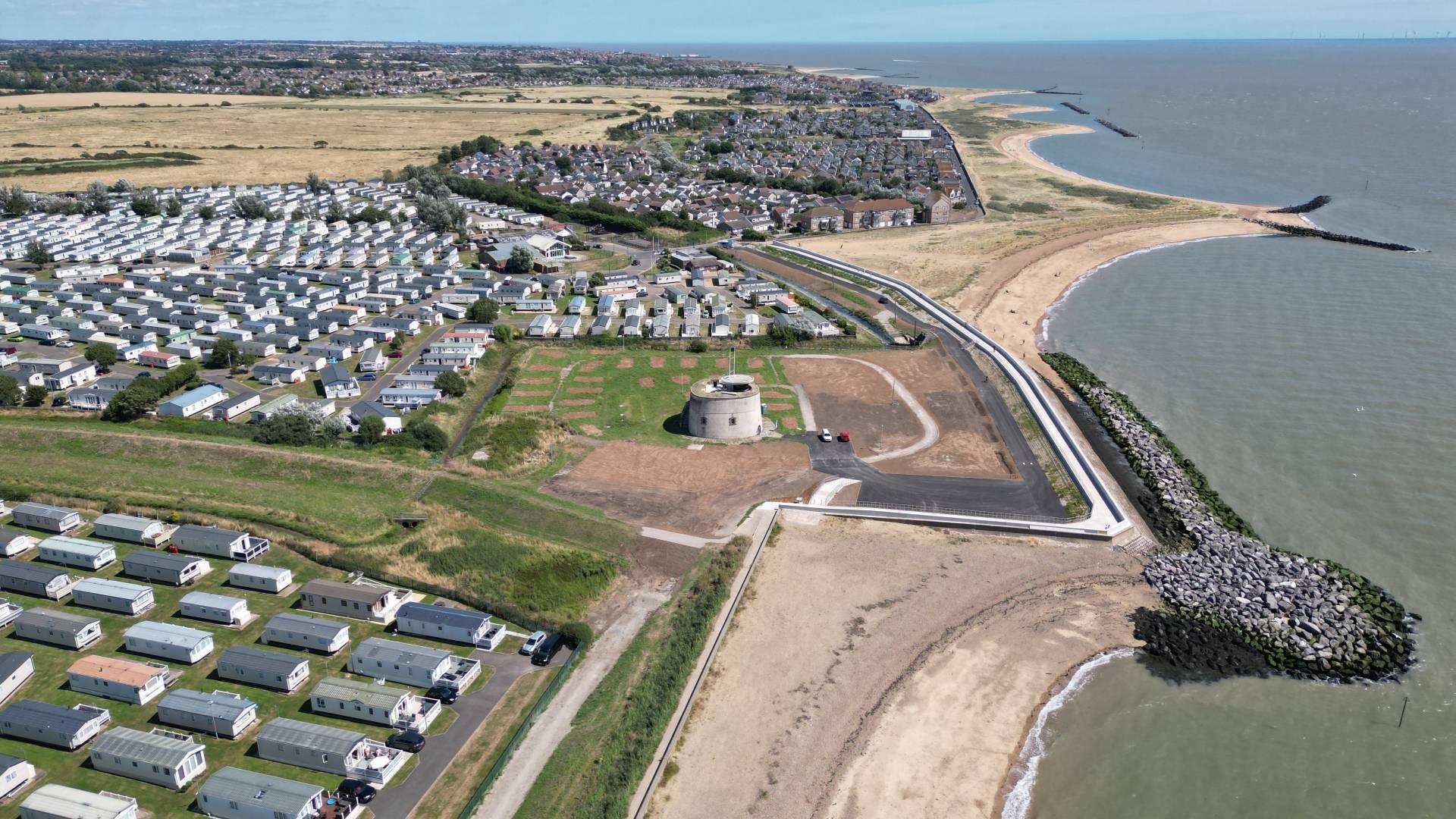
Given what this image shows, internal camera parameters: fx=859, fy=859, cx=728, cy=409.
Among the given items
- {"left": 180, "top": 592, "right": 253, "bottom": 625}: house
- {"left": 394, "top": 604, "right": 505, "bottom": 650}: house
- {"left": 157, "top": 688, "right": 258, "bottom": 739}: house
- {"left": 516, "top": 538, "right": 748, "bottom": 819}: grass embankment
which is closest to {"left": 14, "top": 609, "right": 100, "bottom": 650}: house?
{"left": 180, "top": 592, "right": 253, "bottom": 625}: house

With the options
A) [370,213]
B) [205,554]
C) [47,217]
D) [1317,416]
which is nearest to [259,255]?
[370,213]

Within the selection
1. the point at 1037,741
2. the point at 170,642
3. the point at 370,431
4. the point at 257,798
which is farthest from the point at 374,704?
the point at 370,431

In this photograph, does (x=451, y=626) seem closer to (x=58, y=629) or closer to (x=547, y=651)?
(x=547, y=651)

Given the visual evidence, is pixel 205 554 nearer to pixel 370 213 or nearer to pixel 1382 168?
pixel 370 213

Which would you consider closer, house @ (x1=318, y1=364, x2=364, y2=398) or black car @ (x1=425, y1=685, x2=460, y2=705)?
black car @ (x1=425, y1=685, x2=460, y2=705)

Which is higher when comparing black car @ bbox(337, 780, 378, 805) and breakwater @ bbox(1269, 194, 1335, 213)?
breakwater @ bbox(1269, 194, 1335, 213)

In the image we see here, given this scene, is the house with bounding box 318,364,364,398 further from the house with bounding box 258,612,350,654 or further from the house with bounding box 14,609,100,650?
the house with bounding box 258,612,350,654
